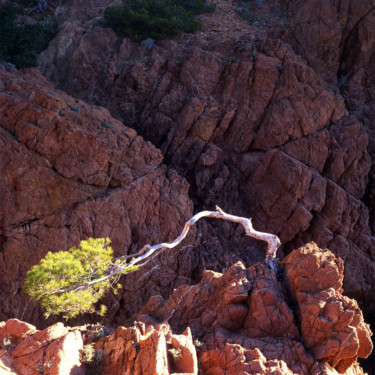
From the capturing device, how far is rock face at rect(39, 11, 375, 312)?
60.2 ft

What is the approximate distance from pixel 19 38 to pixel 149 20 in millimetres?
6653

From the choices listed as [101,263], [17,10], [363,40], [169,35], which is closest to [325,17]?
[363,40]

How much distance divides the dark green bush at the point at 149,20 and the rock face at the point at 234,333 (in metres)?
15.0

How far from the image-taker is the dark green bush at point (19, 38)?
18734 millimetres

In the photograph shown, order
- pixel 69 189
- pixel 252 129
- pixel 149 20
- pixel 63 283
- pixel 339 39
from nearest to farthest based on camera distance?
pixel 63 283 < pixel 69 189 < pixel 252 129 < pixel 149 20 < pixel 339 39

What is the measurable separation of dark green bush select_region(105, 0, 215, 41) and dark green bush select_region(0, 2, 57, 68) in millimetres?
3643

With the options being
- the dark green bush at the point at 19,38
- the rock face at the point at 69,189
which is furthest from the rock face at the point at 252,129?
the rock face at the point at 69,189

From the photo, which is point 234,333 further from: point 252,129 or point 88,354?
point 252,129

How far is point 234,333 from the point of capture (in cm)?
953

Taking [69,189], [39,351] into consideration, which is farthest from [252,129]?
[39,351]

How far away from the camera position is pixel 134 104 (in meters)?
19.6

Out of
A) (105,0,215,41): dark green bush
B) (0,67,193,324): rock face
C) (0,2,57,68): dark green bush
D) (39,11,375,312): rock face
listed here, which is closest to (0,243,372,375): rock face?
(0,67,193,324): rock face

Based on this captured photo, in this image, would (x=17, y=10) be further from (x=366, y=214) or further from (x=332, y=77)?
(x=366, y=214)

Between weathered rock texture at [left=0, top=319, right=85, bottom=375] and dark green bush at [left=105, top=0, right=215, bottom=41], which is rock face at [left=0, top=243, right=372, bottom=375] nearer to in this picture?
weathered rock texture at [left=0, top=319, right=85, bottom=375]
